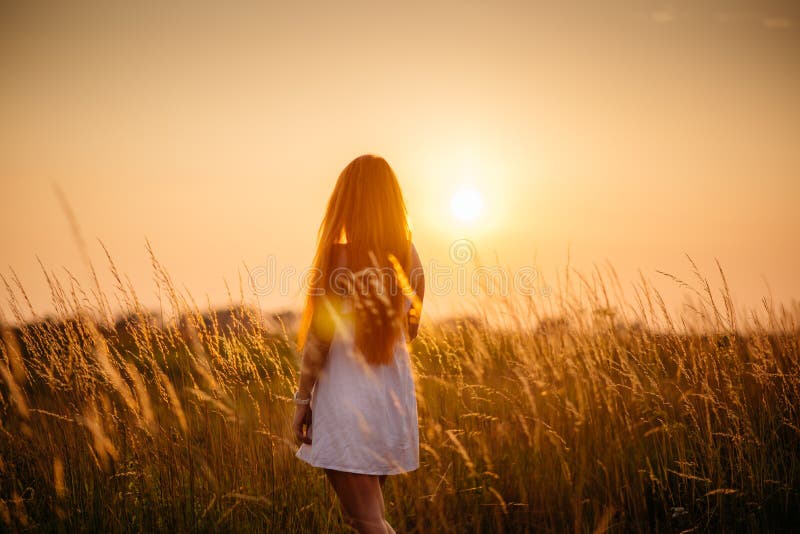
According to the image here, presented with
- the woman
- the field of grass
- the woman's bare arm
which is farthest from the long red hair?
the field of grass

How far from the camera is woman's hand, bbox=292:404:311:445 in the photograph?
196cm

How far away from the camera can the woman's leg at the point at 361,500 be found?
73.0 inches

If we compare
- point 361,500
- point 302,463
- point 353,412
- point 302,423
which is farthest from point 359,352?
point 302,463

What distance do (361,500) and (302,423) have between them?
13.4 inches

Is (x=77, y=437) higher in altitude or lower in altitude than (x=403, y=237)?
lower

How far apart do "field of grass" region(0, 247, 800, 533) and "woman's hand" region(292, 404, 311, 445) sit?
729mm

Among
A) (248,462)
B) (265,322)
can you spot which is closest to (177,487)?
(248,462)

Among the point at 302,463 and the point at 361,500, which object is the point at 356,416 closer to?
the point at 361,500

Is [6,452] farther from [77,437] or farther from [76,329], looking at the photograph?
[76,329]

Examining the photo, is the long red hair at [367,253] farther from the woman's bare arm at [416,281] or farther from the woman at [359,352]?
the woman's bare arm at [416,281]

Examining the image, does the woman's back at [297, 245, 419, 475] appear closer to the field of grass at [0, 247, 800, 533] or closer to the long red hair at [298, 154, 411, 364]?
the long red hair at [298, 154, 411, 364]

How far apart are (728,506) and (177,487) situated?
9.22 feet

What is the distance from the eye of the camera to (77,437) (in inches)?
117

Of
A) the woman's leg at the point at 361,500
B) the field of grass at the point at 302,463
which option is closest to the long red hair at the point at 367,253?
the woman's leg at the point at 361,500
